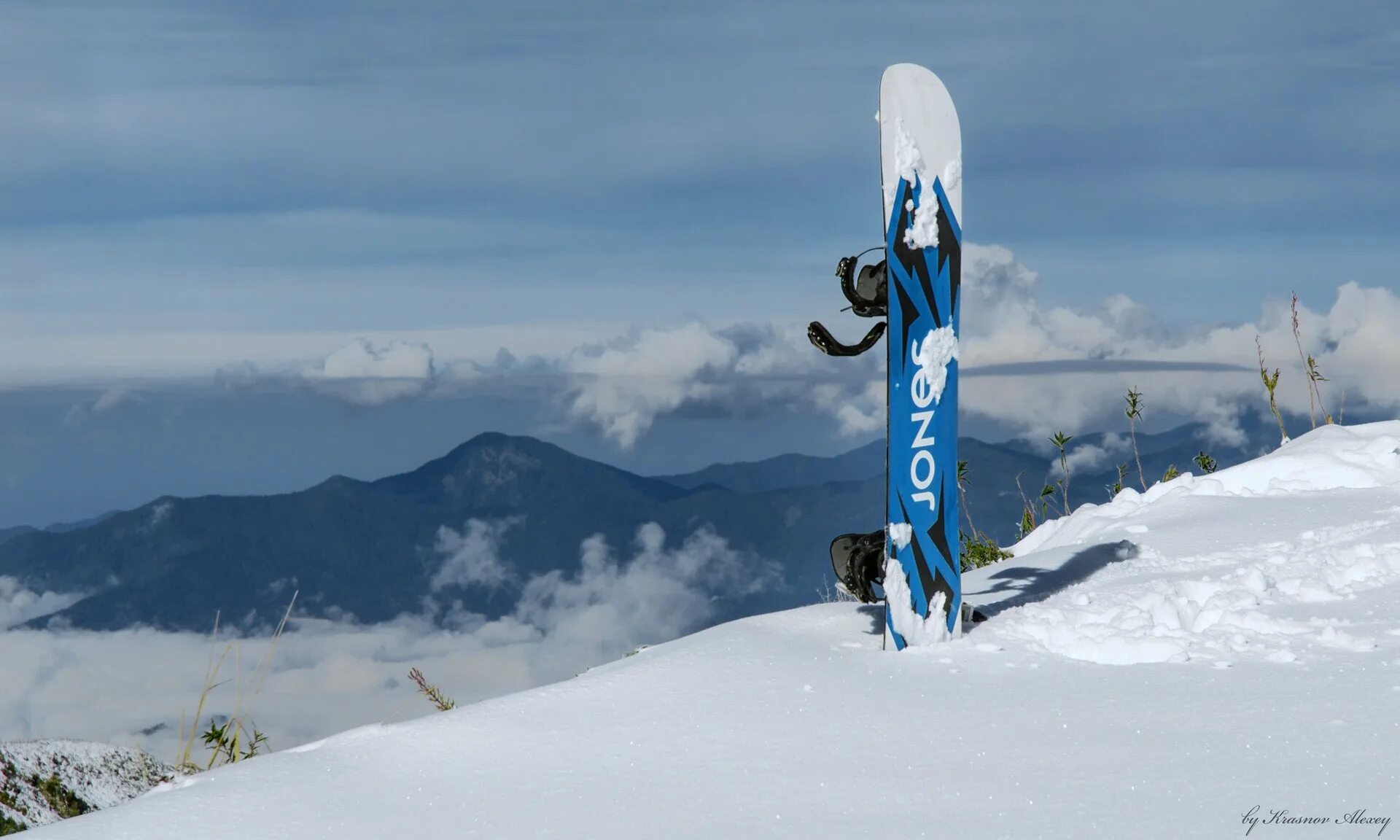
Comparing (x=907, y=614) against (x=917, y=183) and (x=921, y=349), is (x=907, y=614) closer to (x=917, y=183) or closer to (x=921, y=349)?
(x=921, y=349)

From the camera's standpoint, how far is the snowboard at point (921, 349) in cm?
409

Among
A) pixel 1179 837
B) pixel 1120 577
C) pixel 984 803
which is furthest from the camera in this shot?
pixel 1120 577

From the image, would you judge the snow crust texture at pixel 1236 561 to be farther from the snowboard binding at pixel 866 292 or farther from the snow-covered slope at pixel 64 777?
the snow-covered slope at pixel 64 777

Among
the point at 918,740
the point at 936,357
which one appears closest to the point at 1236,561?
the point at 936,357

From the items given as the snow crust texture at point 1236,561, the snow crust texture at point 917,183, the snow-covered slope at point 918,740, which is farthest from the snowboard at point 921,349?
the snow crust texture at point 1236,561

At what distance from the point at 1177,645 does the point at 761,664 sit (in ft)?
4.53

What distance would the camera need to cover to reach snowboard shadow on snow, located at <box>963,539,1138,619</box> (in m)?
4.88

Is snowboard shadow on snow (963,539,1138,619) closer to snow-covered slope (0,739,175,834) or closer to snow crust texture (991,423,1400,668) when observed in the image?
snow crust texture (991,423,1400,668)

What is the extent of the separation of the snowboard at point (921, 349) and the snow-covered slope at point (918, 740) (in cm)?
23

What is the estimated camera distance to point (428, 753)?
3273 mm

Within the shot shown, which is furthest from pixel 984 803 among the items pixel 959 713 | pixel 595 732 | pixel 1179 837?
pixel 595 732

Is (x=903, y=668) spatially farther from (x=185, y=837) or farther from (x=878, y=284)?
(x=185, y=837)

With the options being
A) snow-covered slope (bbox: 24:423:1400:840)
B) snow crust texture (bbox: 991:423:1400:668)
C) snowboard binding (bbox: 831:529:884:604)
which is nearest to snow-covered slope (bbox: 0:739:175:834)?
snow-covered slope (bbox: 24:423:1400:840)

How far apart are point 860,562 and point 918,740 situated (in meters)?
1.08
